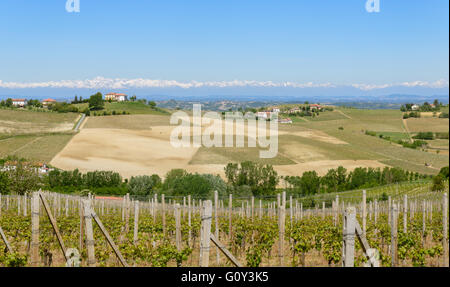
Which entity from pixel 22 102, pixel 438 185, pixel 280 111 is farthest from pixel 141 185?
pixel 280 111

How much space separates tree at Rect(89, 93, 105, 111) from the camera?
51.3 metres

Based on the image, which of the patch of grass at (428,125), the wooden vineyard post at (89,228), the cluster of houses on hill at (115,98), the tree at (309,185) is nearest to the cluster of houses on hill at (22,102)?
the cluster of houses on hill at (115,98)

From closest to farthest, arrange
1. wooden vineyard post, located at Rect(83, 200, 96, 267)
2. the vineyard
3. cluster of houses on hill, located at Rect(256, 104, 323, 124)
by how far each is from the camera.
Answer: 1. wooden vineyard post, located at Rect(83, 200, 96, 267)
2. the vineyard
3. cluster of houses on hill, located at Rect(256, 104, 323, 124)

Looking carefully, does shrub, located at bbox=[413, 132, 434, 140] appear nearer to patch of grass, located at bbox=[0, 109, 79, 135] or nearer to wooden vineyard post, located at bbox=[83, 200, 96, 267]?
patch of grass, located at bbox=[0, 109, 79, 135]

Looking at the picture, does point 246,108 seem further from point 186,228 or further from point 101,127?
point 186,228

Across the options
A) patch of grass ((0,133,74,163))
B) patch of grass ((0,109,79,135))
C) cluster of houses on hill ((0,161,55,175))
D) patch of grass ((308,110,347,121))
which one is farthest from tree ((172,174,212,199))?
patch of grass ((308,110,347,121))

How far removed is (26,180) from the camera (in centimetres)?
2198

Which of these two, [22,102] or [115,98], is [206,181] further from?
[115,98]

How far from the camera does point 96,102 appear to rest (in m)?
52.6

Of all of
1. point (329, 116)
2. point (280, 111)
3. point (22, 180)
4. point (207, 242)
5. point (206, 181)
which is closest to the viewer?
point (207, 242)

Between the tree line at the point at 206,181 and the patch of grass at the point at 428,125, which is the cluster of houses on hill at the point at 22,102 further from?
the patch of grass at the point at 428,125
